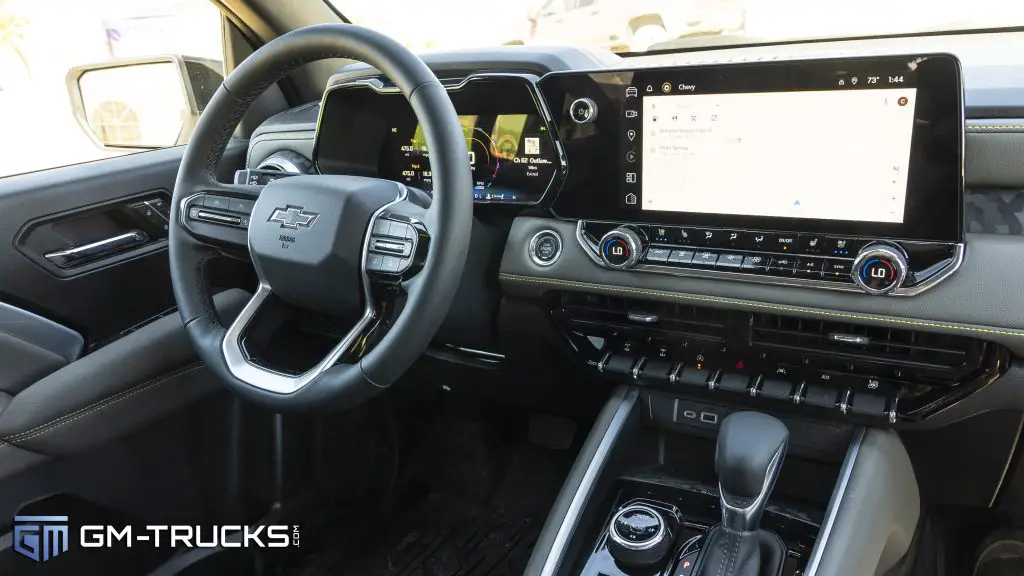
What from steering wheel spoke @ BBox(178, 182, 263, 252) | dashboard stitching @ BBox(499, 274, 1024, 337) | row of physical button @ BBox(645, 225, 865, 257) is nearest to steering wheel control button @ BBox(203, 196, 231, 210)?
steering wheel spoke @ BBox(178, 182, 263, 252)

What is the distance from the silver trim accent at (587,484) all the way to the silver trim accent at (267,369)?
484mm

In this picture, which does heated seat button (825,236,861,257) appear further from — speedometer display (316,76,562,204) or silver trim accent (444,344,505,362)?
silver trim accent (444,344,505,362)

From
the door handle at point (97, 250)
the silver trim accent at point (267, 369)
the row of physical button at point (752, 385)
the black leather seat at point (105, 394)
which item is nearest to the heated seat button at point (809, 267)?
the row of physical button at point (752, 385)

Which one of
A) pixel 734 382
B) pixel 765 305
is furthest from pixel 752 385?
pixel 765 305

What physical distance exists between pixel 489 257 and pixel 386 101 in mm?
422

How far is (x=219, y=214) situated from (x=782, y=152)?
3.15 feet

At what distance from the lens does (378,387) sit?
1.14 meters

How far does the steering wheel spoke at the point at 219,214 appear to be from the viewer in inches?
53.3

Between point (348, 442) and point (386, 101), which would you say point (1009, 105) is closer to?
point (386, 101)

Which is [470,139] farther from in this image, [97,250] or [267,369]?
[97,250]

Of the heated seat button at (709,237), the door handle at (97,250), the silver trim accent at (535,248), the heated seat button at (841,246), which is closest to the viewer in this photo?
the heated seat button at (841,246)

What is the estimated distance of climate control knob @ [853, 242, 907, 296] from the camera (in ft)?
3.85

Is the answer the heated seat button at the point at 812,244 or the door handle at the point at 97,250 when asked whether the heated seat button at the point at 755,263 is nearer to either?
the heated seat button at the point at 812,244

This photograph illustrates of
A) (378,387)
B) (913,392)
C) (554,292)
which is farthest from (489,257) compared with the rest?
(913,392)
